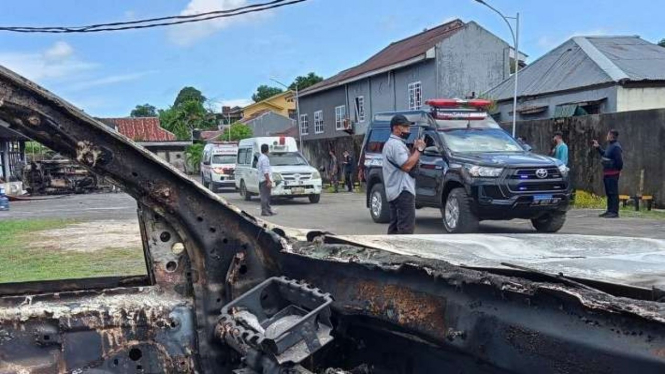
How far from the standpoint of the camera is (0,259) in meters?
9.77

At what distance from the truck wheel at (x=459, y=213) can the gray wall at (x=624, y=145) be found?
624 cm

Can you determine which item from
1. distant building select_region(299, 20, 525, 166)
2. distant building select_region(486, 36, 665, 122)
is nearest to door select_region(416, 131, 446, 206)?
distant building select_region(486, 36, 665, 122)

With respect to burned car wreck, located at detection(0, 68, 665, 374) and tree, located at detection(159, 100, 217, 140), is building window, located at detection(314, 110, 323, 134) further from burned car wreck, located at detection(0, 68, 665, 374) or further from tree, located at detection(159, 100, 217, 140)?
burned car wreck, located at detection(0, 68, 665, 374)

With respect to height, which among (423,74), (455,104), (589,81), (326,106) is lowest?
(455,104)

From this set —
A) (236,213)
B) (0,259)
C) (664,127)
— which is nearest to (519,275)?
(236,213)

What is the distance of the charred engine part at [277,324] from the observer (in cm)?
233

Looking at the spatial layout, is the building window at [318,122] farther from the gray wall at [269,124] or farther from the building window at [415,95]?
the gray wall at [269,124]

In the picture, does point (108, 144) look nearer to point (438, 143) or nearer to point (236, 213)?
point (236, 213)

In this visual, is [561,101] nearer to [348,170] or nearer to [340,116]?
[348,170]

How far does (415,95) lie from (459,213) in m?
21.7

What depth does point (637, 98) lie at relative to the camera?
2173 cm

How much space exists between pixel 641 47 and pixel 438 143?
17513 millimetres

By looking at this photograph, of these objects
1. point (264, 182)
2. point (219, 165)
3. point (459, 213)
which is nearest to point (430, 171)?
point (459, 213)

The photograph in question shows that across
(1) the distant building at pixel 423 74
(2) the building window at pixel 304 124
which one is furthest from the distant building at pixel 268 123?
(1) the distant building at pixel 423 74
